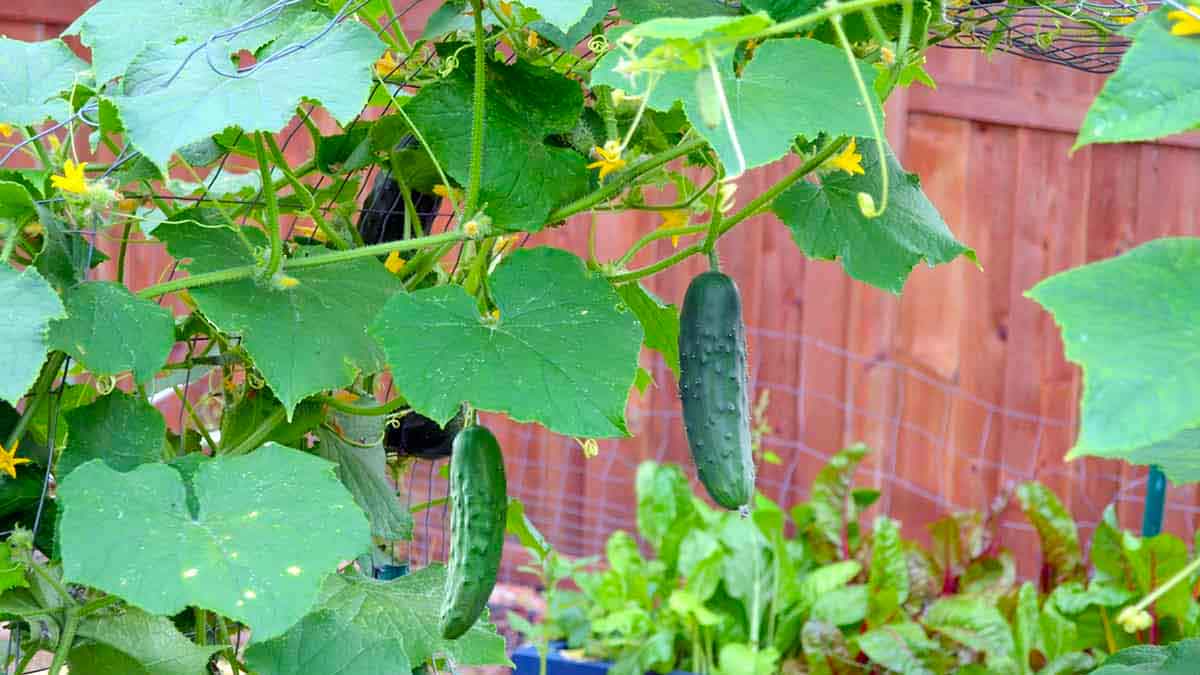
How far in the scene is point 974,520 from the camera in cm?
352

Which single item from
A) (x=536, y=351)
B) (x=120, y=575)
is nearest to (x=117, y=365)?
(x=120, y=575)

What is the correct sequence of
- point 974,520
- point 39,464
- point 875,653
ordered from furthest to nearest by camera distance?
point 974,520
point 875,653
point 39,464

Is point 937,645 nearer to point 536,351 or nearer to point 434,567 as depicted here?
point 434,567

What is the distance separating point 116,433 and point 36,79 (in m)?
0.36

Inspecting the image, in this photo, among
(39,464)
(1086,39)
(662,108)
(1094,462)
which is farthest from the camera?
(1094,462)

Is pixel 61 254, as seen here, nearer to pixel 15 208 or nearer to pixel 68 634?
pixel 15 208

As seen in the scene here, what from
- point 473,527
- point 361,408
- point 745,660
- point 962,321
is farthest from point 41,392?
point 962,321

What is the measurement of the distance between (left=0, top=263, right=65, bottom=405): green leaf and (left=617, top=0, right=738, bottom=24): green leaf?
539 mm

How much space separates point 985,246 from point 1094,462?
0.83 meters

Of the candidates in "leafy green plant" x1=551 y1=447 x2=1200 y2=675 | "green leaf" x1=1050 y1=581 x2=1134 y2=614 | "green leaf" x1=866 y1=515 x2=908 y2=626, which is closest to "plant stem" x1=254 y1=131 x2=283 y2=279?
"leafy green plant" x1=551 y1=447 x2=1200 y2=675

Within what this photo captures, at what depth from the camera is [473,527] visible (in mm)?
1158

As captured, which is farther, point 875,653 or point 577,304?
Answer: point 875,653

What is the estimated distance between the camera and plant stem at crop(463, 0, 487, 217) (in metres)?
1.09

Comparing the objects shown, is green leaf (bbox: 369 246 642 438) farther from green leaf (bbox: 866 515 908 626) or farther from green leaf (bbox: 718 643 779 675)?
green leaf (bbox: 866 515 908 626)
